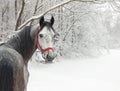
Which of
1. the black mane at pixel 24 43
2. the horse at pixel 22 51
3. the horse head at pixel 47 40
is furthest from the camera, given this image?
the black mane at pixel 24 43

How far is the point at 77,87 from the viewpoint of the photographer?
10.0m

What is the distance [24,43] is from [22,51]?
13 cm

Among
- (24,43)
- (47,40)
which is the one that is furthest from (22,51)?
(47,40)

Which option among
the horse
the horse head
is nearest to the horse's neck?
the horse

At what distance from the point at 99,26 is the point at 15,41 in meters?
20.2

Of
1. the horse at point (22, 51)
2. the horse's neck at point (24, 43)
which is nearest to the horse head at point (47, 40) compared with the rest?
the horse at point (22, 51)

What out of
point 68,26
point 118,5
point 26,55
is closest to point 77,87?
point 118,5

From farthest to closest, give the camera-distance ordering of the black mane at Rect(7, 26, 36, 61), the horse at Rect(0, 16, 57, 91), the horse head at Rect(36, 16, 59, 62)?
1. the black mane at Rect(7, 26, 36, 61)
2. the horse head at Rect(36, 16, 59, 62)
3. the horse at Rect(0, 16, 57, 91)

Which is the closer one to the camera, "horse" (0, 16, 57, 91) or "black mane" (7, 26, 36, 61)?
"horse" (0, 16, 57, 91)

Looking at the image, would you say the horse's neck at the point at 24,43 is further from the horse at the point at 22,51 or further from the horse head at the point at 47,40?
the horse head at the point at 47,40

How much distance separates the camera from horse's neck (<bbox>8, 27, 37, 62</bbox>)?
3924 millimetres

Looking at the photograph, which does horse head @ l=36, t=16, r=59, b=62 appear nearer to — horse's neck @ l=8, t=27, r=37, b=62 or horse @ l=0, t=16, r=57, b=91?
horse @ l=0, t=16, r=57, b=91

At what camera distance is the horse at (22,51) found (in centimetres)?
306

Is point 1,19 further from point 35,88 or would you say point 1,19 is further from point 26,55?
point 26,55
